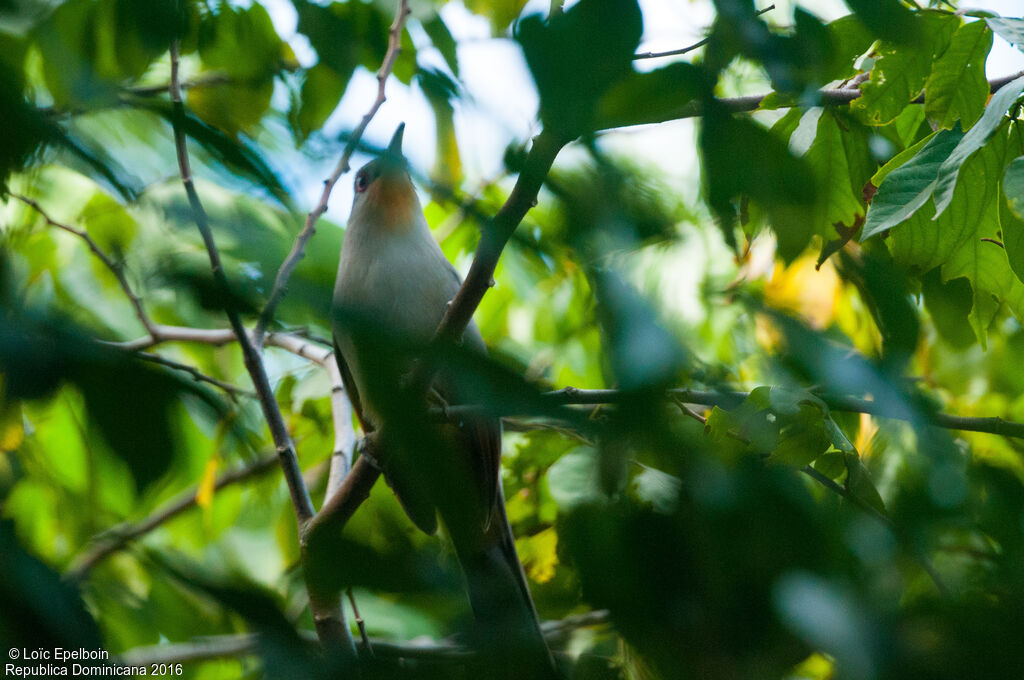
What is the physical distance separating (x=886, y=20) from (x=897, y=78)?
965 millimetres

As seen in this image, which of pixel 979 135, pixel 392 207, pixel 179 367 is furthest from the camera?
pixel 392 207

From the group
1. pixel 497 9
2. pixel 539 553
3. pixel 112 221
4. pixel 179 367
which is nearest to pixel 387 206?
→ pixel 497 9

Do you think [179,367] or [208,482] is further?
[208,482]

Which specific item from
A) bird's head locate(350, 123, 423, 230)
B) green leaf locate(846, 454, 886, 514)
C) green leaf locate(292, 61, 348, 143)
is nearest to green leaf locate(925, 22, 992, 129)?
green leaf locate(846, 454, 886, 514)

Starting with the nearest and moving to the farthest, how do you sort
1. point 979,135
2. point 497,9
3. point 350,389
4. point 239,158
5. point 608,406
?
point 608,406
point 239,158
point 979,135
point 497,9
point 350,389

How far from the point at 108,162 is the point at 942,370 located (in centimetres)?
365

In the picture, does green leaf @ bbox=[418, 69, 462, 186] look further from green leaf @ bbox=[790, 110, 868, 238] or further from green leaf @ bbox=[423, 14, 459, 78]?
green leaf @ bbox=[790, 110, 868, 238]

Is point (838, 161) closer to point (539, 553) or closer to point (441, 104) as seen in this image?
point (441, 104)

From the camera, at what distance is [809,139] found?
4.41ft

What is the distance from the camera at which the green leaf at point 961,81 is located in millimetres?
1312

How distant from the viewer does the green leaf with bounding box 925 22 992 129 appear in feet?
4.30

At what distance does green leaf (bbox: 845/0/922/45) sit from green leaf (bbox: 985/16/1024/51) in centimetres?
70

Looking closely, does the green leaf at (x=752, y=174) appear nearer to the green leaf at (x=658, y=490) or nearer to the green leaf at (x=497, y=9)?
the green leaf at (x=658, y=490)

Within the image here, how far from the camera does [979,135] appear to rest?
3.24 ft
